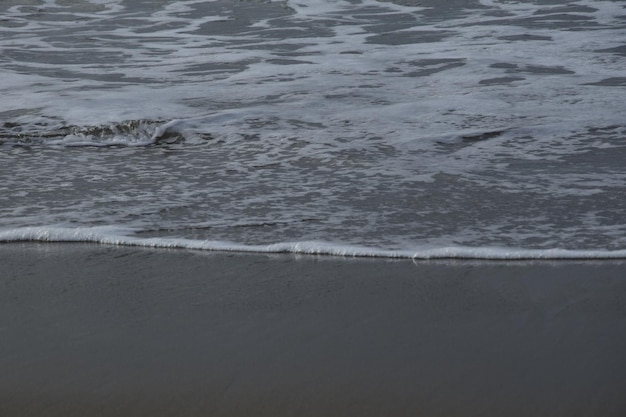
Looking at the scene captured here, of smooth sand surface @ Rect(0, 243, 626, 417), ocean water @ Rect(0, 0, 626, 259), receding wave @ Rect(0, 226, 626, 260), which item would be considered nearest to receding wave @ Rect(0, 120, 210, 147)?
ocean water @ Rect(0, 0, 626, 259)

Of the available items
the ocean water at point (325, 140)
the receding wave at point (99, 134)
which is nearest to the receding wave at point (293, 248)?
the ocean water at point (325, 140)

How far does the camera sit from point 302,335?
296 cm

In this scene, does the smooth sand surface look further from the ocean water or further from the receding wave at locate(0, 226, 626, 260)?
the ocean water

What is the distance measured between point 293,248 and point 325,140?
2122 millimetres

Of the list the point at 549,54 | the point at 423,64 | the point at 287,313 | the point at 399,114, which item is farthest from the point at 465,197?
the point at 549,54

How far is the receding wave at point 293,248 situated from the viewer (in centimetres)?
366

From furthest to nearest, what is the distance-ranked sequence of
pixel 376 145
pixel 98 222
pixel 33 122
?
1. pixel 33 122
2. pixel 376 145
3. pixel 98 222

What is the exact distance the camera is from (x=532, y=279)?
343cm

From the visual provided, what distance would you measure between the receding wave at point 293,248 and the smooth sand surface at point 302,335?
60 mm

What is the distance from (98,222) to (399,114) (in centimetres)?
287

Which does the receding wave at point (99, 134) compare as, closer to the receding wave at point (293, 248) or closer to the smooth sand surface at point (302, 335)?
the receding wave at point (293, 248)

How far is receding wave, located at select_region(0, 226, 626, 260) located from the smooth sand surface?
0.20ft

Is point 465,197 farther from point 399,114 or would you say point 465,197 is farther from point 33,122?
point 33,122

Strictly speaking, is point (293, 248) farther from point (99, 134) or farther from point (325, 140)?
point (99, 134)
